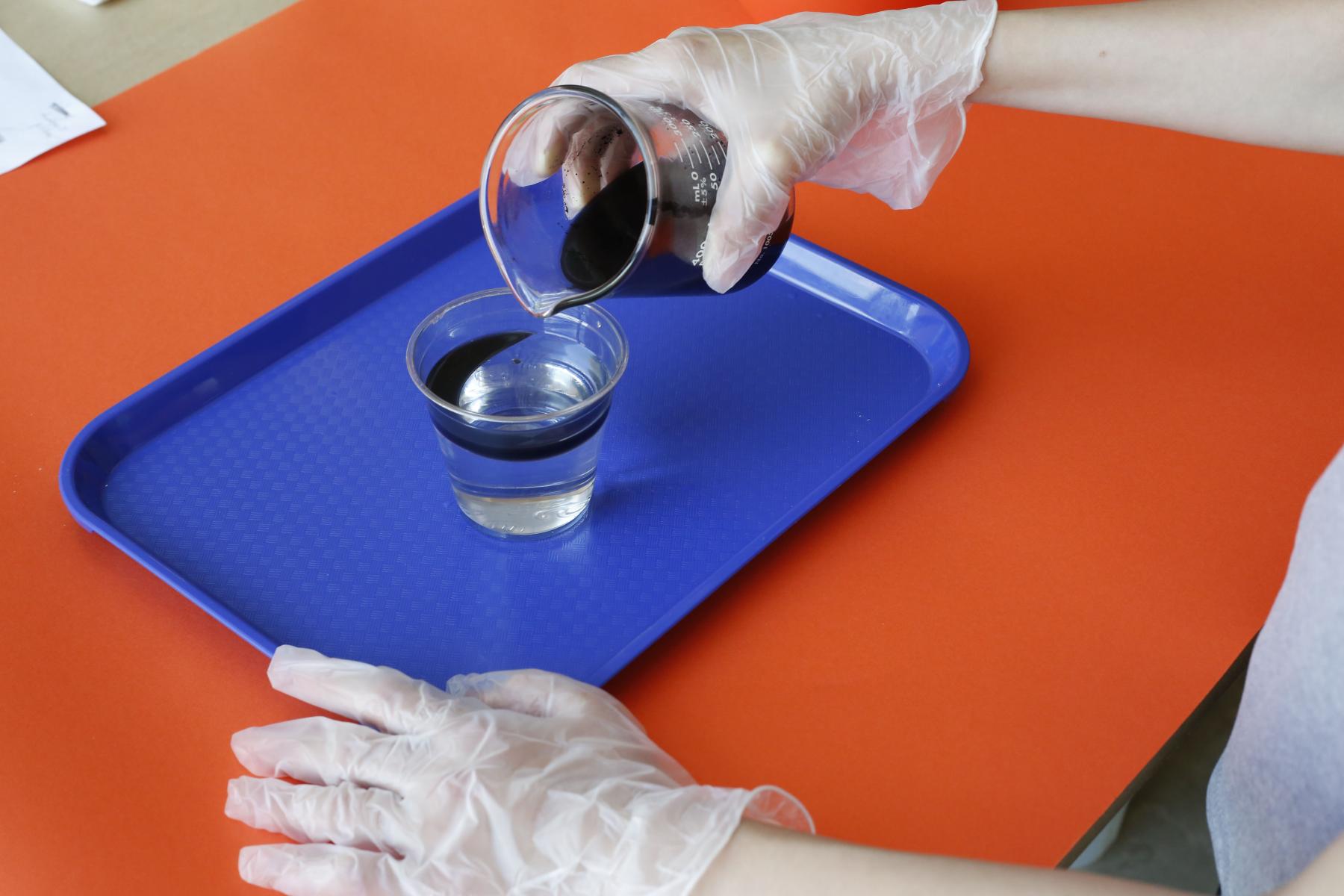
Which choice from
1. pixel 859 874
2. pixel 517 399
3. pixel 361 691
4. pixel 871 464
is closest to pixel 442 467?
pixel 517 399

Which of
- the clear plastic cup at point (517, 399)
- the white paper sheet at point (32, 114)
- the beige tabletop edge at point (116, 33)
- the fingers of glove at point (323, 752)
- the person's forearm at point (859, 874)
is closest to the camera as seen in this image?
the person's forearm at point (859, 874)

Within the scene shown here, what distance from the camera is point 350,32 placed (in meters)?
1.50

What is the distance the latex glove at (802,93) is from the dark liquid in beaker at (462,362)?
0.53 feet

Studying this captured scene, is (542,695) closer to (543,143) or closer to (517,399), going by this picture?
(517,399)

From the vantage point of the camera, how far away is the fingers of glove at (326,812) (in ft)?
2.38

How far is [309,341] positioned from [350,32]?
0.59 metres

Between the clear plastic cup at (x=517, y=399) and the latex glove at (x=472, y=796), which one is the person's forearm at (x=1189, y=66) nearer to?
the clear plastic cup at (x=517, y=399)

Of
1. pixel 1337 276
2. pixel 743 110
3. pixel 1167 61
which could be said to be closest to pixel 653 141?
pixel 743 110

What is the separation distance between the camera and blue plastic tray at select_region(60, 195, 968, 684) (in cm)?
89

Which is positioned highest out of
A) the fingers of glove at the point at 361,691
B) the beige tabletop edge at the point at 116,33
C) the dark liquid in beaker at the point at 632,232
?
the dark liquid in beaker at the point at 632,232

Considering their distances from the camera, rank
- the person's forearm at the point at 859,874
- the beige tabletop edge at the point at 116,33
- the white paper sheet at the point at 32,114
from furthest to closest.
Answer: the beige tabletop edge at the point at 116,33, the white paper sheet at the point at 32,114, the person's forearm at the point at 859,874

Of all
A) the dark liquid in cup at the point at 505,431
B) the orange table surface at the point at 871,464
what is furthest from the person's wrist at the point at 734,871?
the dark liquid in cup at the point at 505,431

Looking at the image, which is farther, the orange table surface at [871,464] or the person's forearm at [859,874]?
the orange table surface at [871,464]

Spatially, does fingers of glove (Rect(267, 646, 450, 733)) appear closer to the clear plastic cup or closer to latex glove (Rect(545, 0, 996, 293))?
the clear plastic cup
